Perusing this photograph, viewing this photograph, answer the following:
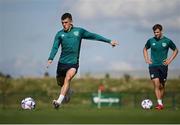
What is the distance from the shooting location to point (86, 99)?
4669 centimetres

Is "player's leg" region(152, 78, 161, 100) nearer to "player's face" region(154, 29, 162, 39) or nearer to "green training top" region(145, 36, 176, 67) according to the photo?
"green training top" region(145, 36, 176, 67)

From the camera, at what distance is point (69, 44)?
14523mm

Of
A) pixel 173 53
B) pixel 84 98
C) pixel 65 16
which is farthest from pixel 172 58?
pixel 84 98

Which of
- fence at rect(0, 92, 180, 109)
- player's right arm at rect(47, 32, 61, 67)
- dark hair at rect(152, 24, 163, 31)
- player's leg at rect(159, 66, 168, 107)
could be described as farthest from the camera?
fence at rect(0, 92, 180, 109)

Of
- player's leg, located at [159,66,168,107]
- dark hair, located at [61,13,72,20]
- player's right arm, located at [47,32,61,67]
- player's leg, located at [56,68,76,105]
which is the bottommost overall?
player's leg, located at [56,68,76,105]

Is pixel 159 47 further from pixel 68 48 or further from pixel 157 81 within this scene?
pixel 68 48

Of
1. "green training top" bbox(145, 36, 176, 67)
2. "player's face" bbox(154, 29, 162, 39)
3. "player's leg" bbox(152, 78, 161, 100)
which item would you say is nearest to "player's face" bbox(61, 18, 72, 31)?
"player's face" bbox(154, 29, 162, 39)

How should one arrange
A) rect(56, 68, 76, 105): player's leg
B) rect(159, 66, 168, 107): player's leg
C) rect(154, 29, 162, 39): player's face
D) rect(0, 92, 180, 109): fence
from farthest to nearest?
rect(0, 92, 180, 109): fence < rect(159, 66, 168, 107): player's leg < rect(154, 29, 162, 39): player's face < rect(56, 68, 76, 105): player's leg

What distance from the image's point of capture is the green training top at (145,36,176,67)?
52.6 feet

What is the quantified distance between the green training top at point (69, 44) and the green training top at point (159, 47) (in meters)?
2.21

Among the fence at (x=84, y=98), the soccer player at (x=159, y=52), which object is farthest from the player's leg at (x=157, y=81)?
the fence at (x=84, y=98)

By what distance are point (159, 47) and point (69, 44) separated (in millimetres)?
2788

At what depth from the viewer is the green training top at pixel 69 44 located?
14531 millimetres

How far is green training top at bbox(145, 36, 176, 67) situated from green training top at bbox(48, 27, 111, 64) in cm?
221
